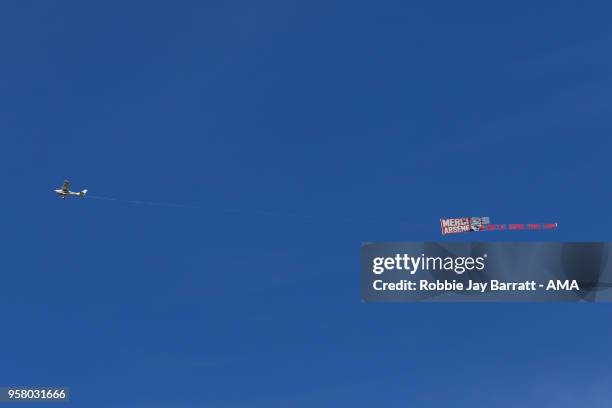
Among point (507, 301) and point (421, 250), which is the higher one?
point (421, 250)

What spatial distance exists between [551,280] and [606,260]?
455 inches

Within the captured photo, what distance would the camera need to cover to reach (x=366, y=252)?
6048 inches

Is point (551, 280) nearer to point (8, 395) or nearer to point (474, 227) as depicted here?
point (474, 227)

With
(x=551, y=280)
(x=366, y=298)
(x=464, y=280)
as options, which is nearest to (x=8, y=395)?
(x=366, y=298)

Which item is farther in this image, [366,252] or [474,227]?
[474,227]

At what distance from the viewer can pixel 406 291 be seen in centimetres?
15125

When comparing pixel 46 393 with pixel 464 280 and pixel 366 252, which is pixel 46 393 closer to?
pixel 366 252

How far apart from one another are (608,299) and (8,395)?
380ft

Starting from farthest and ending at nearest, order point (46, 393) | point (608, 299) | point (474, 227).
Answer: point (474, 227)
point (46, 393)
point (608, 299)

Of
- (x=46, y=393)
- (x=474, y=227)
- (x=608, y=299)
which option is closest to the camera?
(x=608, y=299)

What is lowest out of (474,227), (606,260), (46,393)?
(46,393)

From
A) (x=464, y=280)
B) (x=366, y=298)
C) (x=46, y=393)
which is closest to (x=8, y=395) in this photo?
(x=46, y=393)

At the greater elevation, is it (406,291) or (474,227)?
(474,227)

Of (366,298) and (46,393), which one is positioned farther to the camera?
(46,393)
